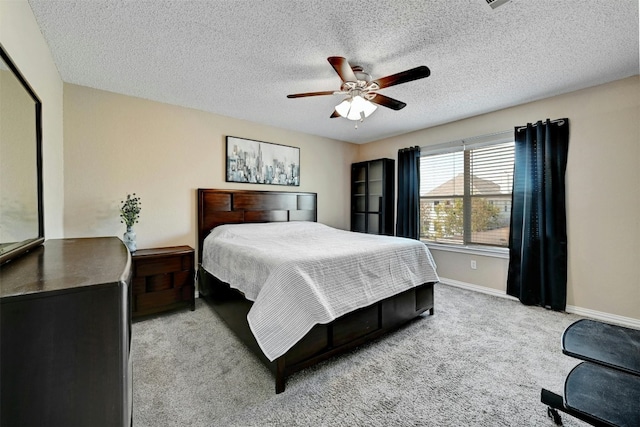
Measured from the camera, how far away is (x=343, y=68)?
Result: 1979 mm

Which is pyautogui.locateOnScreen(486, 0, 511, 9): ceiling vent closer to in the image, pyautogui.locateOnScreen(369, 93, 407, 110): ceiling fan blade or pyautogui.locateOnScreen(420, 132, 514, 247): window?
pyautogui.locateOnScreen(369, 93, 407, 110): ceiling fan blade

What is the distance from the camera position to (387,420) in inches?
59.2

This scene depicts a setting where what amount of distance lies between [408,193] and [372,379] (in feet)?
10.5

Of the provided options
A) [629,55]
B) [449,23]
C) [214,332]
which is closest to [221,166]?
[214,332]

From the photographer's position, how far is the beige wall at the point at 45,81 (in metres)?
Answer: 1.40

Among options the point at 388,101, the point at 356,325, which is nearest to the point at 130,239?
→ the point at 356,325

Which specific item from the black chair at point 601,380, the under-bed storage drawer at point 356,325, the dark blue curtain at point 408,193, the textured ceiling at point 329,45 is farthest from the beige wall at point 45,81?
the dark blue curtain at point 408,193

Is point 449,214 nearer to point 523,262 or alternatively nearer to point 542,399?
point 523,262

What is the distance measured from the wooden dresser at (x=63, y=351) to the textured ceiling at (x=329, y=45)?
1809 mm

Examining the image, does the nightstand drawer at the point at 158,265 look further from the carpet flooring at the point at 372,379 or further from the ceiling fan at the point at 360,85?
the ceiling fan at the point at 360,85

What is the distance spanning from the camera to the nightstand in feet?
9.00

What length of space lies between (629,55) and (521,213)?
5.57 ft

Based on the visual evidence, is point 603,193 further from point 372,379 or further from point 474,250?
point 372,379

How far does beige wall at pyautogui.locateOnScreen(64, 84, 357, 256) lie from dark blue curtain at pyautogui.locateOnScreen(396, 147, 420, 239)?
2.31 meters
